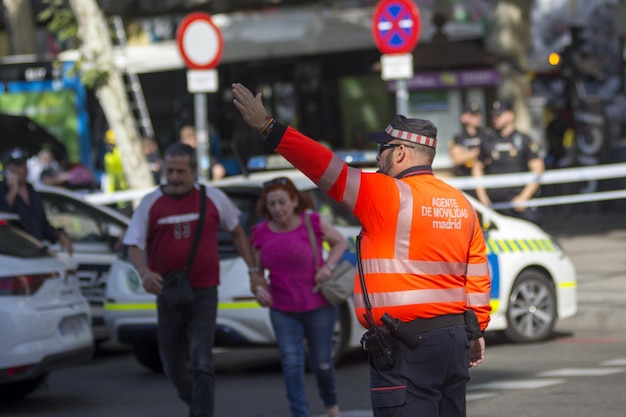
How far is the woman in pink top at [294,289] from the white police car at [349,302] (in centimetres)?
225

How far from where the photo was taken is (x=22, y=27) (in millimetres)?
30812

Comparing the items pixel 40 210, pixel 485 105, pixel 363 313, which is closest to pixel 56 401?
pixel 40 210

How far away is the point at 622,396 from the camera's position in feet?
32.5

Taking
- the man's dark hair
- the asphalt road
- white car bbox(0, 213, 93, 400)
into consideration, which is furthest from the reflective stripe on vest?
white car bbox(0, 213, 93, 400)

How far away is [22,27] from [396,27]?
54.9ft

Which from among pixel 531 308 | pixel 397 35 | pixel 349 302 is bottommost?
pixel 531 308

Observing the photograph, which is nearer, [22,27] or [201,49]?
[201,49]

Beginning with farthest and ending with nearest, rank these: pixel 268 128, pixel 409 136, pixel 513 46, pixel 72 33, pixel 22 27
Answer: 1. pixel 22 27
2. pixel 513 46
3. pixel 72 33
4. pixel 409 136
5. pixel 268 128

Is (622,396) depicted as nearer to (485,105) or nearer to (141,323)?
(141,323)

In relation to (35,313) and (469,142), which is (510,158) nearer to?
(469,142)

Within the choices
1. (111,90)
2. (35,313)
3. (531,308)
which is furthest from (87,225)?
(111,90)

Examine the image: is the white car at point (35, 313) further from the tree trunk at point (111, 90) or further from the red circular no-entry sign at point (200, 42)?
the tree trunk at point (111, 90)

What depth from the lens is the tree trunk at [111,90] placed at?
20719 mm

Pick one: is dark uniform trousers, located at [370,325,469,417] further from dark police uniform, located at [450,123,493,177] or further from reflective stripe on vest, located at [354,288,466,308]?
dark police uniform, located at [450,123,493,177]
